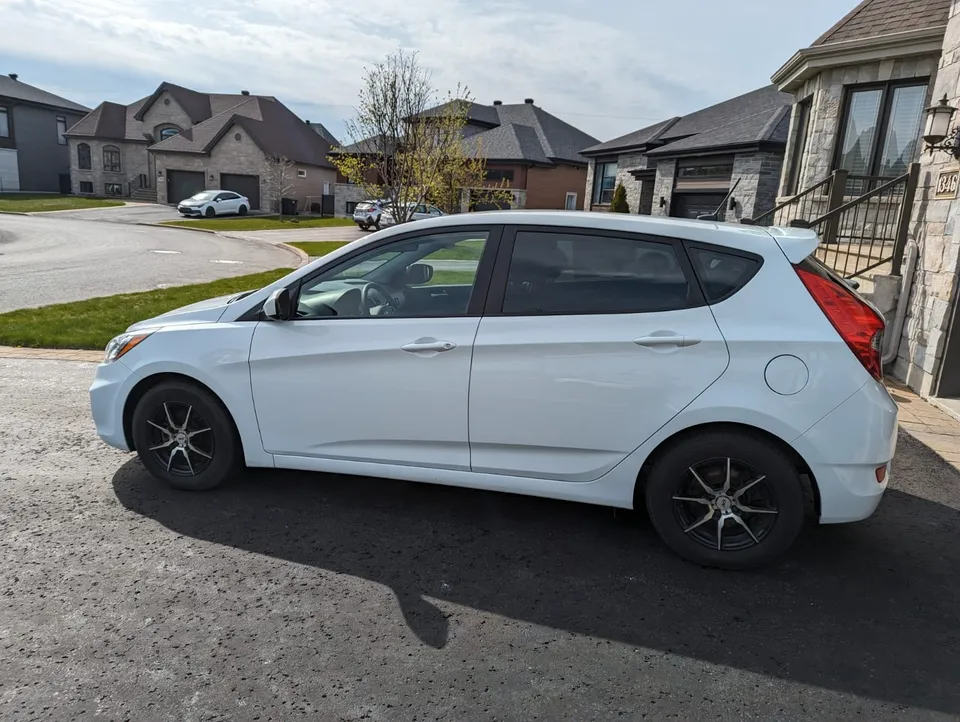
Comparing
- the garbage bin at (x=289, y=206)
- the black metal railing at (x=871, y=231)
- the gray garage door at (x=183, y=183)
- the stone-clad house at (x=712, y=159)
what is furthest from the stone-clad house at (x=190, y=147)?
the black metal railing at (x=871, y=231)

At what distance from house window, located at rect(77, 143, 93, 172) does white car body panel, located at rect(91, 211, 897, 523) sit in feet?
188

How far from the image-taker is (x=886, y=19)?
11797mm

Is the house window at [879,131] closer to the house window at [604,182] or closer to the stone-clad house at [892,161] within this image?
the stone-clad house at [892,161]

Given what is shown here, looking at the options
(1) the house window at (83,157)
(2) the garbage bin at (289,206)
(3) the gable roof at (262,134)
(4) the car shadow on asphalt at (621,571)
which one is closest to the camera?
(4) the car shadow on asphalt at (621,571)

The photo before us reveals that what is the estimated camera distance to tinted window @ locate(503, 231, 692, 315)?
137 inches

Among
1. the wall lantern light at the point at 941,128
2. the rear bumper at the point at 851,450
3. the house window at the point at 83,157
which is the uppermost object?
the house window at the point at 83,157

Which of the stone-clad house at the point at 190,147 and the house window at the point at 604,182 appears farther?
the stone-clad house at the point at 190,147

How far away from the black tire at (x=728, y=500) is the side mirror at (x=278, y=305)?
2174mm

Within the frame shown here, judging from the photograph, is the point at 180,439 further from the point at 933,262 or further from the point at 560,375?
Answer: the point at 933,262

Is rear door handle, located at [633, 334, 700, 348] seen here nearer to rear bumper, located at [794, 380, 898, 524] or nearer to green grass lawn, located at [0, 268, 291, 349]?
rear bumper, located at [794, 380, 898, 524]

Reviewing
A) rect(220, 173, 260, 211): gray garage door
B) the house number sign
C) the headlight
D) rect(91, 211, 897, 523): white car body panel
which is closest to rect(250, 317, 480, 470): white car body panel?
rect(91, 211, 897, 523): white car body panel

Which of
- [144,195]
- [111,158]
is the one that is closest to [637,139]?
[144,195]

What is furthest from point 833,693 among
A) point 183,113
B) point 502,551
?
point 183,113

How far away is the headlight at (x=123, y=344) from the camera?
4.18 m
